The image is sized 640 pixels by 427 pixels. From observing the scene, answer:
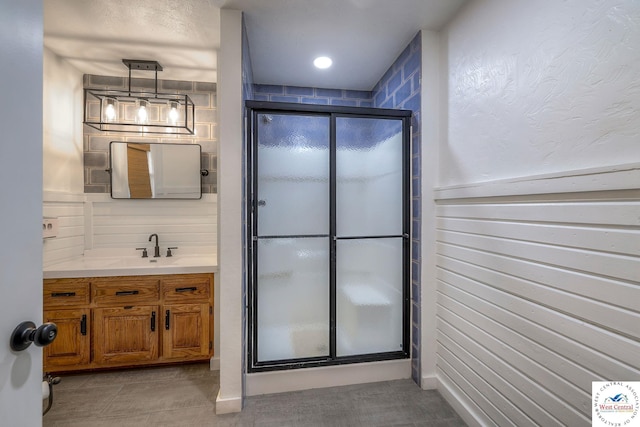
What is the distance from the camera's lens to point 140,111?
2562mm

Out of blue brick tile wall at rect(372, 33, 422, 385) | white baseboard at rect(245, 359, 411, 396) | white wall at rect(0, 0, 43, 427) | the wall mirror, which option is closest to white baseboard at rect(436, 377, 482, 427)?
blue brick tile wall at rect(372, 33, 422, 385)

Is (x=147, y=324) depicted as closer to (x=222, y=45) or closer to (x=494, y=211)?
(x=222, y=45)

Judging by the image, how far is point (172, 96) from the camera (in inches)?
107

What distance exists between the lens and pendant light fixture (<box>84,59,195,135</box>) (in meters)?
2.54

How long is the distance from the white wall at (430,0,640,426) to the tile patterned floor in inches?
12.0

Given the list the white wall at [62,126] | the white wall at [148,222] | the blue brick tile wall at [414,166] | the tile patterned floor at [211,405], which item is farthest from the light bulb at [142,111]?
the blue brick tile wall at [414,166]

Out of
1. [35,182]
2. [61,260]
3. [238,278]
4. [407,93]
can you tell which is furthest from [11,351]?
[407,93]

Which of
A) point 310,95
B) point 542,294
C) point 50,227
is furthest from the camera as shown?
point 310,95

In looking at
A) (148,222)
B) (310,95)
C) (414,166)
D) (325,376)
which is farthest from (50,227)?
(414,166)

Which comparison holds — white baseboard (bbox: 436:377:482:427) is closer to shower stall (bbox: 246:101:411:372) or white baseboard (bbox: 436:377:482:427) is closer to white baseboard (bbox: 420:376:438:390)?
white baseboard (bbox: 420:376:438:390)

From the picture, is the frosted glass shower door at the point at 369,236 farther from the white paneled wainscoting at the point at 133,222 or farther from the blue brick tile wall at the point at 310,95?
the white paneled wainscoting at the point at 133,222

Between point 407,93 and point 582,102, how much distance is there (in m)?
1.31

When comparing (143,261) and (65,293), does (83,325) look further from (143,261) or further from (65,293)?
(143,261)

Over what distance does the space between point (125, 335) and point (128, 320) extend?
0.40ft
